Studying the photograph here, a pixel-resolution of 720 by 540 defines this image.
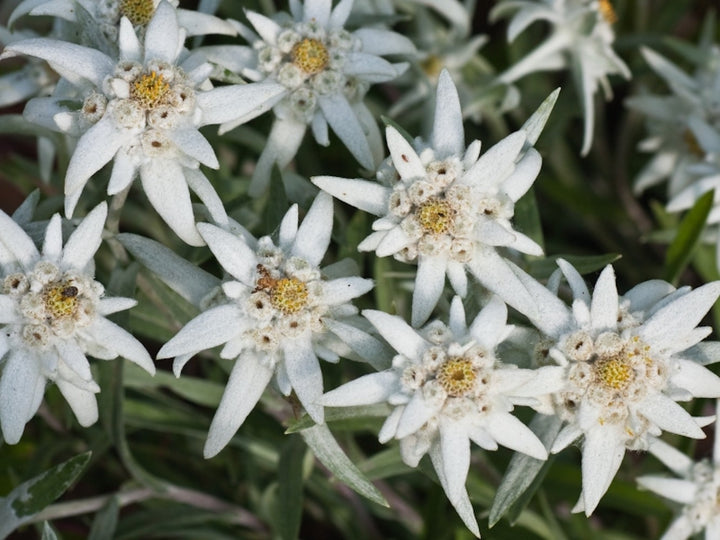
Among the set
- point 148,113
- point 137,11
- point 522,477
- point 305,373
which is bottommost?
point 522,477

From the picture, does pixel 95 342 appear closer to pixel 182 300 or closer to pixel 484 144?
pixel 182 300

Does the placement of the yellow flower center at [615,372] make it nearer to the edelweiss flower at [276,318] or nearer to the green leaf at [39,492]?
the edelweiss flower at [276,318]

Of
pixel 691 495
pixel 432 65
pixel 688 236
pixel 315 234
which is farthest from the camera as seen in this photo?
pixel 432 65

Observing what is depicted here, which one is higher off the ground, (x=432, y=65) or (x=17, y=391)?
(x=432, y=65)

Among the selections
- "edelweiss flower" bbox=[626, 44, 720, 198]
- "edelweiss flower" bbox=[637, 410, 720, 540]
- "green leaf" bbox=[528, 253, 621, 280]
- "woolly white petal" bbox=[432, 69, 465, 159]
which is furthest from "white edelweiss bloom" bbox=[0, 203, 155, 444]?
"edelweiss flower" bbox=[626, 44, 720, 198]

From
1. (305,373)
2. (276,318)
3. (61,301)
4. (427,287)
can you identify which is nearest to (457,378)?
(427,287)

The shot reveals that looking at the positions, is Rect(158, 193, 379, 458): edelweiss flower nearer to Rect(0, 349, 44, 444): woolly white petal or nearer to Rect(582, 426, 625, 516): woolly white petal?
Rect(0, 349, 44, 444): woolly white petal

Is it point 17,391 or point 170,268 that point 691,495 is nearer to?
point 170,268

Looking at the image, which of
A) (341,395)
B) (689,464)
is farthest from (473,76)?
(341,395)
